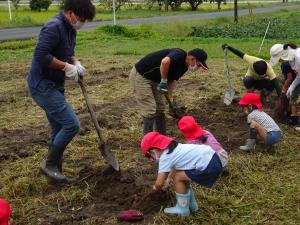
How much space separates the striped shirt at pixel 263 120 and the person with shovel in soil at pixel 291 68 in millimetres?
1260

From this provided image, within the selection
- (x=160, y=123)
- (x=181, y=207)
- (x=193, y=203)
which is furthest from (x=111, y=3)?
(x=181, y=207)

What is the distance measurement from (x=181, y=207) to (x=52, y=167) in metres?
1.49

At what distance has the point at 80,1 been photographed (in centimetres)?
424

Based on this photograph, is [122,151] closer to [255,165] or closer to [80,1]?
[255,165]

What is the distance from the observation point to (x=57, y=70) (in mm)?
4484

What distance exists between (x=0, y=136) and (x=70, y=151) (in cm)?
130

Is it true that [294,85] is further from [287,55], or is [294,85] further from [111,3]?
[111,3]

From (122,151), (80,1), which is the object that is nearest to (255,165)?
(122,151)

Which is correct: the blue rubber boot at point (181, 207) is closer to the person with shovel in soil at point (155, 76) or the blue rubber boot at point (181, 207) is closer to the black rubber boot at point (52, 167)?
the black rubber boot at point (52, 167)

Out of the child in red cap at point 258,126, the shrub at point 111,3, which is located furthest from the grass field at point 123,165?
the shrub at point 111,3

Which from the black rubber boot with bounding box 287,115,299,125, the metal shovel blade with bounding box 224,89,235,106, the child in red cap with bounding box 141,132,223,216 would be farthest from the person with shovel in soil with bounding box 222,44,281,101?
the child in red cap with bounding box 141,132,223,216

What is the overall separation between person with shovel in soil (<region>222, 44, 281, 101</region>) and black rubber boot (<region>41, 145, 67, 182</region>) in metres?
3.41

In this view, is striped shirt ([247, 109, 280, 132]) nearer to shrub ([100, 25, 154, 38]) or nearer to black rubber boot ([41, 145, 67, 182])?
black rubber boot ([41, 145, 67, 182])

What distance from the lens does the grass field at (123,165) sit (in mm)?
4246
